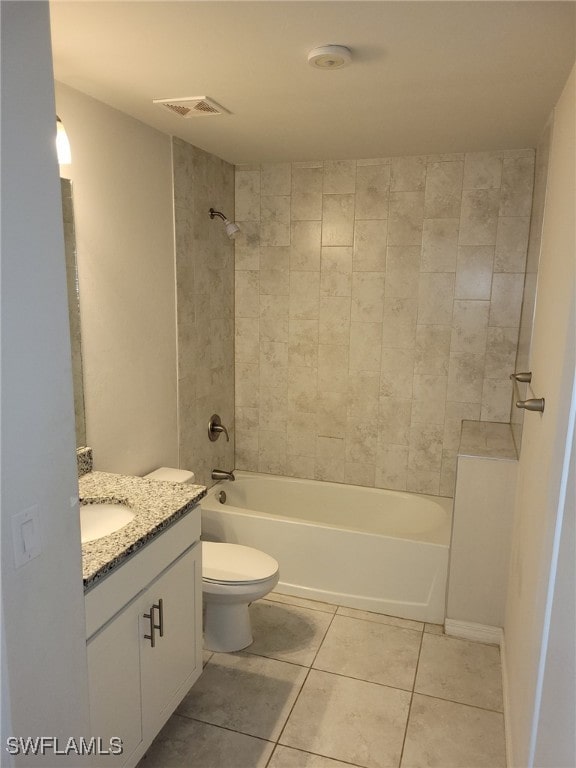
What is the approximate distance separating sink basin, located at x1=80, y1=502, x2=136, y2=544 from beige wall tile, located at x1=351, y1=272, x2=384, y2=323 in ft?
6.28

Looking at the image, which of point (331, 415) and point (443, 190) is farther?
point (331, 415)

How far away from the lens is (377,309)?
10.7ft

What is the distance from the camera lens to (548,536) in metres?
1.38

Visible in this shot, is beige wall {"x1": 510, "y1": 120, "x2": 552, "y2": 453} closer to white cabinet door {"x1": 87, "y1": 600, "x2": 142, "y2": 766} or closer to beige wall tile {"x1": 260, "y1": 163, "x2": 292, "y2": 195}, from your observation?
beige wall tile {"x1": 260, "y1": 163, "x2": 292, "y2": 195}

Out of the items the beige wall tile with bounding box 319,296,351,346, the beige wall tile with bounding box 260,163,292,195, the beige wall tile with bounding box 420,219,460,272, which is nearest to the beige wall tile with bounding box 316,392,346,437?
the beige wall tile with bounding box 319,296,351,346

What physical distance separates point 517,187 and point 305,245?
1.22 metres

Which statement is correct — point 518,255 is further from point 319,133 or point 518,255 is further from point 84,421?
point 84,421

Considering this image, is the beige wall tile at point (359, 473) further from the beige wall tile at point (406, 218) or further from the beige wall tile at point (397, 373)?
the beige wall tile at point (406, 218)

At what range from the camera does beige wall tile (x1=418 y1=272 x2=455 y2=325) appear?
123 inches

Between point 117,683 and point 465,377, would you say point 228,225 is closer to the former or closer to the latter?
point 465,377

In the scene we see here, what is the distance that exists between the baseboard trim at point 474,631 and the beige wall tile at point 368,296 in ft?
5.57

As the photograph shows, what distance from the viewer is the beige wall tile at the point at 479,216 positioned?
9.76ft

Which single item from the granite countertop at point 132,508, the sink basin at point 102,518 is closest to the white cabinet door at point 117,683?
the granite countertop at point 132,508

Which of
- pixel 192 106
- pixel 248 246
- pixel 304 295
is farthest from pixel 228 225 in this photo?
pixel 192 106
